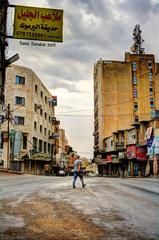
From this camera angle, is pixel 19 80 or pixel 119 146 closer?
pixel 19 80

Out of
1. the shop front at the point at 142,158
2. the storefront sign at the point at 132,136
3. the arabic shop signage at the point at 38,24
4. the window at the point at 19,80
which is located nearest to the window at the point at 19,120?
the window at the point at 19,80

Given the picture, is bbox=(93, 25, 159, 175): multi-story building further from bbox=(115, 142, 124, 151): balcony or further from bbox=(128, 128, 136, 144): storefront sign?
bbox=(128, 128, 136, 144): storefront sign

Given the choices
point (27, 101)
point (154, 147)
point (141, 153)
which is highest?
point (27, 101)

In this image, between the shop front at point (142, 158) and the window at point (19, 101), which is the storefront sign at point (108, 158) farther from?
the window at point (19, 101)

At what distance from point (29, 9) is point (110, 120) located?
6600 centimetres

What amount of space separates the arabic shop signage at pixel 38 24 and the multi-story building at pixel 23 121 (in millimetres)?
36634

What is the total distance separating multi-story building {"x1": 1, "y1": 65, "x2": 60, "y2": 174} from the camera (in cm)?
4947

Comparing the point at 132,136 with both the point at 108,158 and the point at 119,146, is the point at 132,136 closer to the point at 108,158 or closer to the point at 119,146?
the point at 119,146

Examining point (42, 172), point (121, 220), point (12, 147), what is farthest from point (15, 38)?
point (42, 172)

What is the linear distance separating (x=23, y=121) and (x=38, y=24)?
41921 mm

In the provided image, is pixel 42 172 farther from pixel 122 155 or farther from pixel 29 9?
pixel 29 9

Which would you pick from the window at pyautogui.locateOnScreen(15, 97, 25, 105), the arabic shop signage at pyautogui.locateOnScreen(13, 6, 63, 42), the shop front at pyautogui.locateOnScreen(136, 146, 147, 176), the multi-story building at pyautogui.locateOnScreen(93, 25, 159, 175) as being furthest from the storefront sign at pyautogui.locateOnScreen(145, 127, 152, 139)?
the arabic shop signage at pyautogui.locateOnScreen(13, 6, 63, 42)

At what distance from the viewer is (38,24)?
10898 mm

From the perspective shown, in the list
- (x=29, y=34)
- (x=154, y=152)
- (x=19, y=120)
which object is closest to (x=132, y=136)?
(x=154, y=152)
